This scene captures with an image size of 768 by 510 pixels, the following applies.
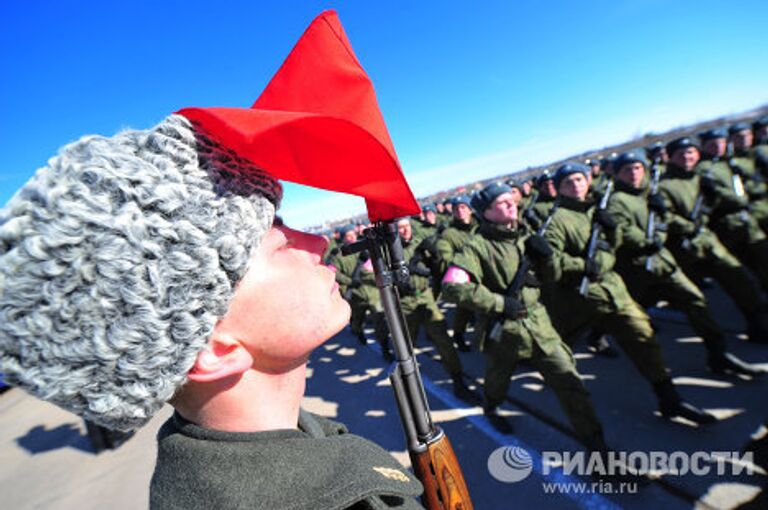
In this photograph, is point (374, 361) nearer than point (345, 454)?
No

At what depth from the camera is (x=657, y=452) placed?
296 cm

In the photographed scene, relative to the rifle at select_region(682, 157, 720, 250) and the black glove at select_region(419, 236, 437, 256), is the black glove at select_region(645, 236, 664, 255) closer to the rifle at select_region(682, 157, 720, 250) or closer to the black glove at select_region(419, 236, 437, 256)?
the rifle at select_region(682, 157, 720, 250)

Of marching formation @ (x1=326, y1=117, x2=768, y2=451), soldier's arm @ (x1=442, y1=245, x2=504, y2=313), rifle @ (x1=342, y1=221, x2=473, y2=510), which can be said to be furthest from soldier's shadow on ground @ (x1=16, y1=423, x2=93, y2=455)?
rifle @ (x1=342, y1=221, x2=473, y2=510)

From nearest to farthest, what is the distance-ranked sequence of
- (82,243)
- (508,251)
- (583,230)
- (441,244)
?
(82,243) < (508,251) < (583,230) < (441,244)

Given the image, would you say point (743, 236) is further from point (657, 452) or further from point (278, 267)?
point (278, 267)

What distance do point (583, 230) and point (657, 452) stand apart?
7.23 ft

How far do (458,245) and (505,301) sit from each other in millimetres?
3390

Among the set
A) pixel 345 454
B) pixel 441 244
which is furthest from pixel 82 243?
pixel 441 244

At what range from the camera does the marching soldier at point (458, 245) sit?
20.2ft

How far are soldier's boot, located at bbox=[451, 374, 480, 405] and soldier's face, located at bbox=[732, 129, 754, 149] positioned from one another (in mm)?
6773

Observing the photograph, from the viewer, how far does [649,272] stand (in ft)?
13.1

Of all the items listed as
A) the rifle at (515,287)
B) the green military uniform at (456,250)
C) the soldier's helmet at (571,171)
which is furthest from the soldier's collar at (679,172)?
the rifle at (515,287)

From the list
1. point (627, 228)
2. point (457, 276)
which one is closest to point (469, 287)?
point (457, 276)

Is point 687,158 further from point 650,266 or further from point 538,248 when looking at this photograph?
point 538,248
